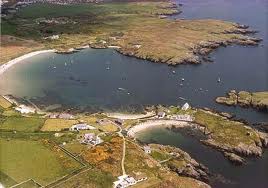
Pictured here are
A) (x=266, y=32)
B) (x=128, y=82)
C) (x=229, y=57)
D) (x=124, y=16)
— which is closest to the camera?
(x=128, y=82)

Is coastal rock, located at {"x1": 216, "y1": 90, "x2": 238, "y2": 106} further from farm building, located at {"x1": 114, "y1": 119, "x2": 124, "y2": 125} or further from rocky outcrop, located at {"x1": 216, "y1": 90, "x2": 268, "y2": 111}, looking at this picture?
farm building, located at {"x1": 114, "y1": 119, "x2": 124, "y2": 125}

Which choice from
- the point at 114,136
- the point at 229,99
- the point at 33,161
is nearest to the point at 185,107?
the point at 229,99

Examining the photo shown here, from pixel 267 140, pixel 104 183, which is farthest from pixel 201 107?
pixel 104 183

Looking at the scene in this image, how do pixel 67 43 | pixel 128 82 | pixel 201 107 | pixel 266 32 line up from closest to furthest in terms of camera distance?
pixel 201 107 → pixel 128 82 → pixel 67 43 → pixel 266 32

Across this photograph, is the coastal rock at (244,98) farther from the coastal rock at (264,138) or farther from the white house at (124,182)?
the white house at (124,182)

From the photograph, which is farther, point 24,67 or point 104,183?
point 24,67

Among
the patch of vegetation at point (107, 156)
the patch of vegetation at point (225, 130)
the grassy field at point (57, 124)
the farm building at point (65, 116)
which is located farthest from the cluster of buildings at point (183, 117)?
the farm building at point (65, 116)

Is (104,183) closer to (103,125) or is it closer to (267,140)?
(103,125)
